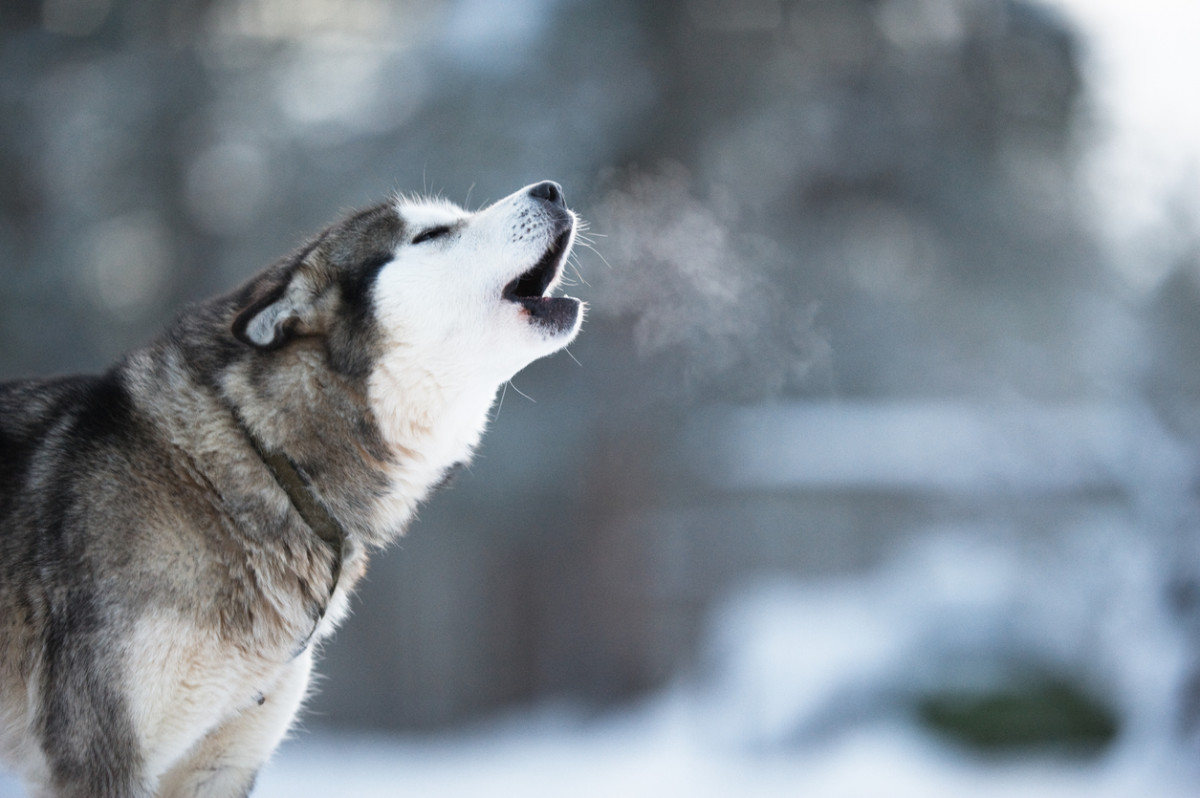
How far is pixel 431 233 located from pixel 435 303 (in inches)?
11.4

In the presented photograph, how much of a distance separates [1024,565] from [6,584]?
786 cm

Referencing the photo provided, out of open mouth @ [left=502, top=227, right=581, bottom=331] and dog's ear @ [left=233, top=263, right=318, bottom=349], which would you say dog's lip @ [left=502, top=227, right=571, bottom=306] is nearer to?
open mouth @ [left=502, top=227, right=581, bottom=331]

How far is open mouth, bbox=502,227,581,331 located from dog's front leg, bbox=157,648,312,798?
1.19 metres

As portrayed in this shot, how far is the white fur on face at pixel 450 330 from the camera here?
9.26 ft

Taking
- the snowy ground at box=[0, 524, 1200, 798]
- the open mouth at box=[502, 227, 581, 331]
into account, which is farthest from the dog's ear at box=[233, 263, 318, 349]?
the snowy ground at box=[0, 524, 1200, 798]

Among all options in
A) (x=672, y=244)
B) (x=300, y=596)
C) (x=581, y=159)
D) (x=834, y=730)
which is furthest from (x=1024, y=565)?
(x=300, y=596)

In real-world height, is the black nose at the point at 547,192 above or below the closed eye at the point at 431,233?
above

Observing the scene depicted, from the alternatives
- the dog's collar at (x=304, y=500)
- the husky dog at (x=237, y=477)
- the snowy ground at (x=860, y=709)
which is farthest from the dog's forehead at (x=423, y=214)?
the snowy ground at (x=860, y=709)

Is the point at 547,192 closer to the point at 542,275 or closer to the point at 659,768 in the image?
the point at 542,275

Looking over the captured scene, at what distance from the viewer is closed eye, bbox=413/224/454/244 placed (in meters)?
2.99

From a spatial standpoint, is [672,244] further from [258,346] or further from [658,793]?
[258,346]

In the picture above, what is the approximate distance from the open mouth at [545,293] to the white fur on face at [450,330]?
0.02 meters

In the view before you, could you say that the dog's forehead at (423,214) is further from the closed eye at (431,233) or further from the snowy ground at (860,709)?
the snowy ground at (860,709)

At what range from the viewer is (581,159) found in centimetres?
821
